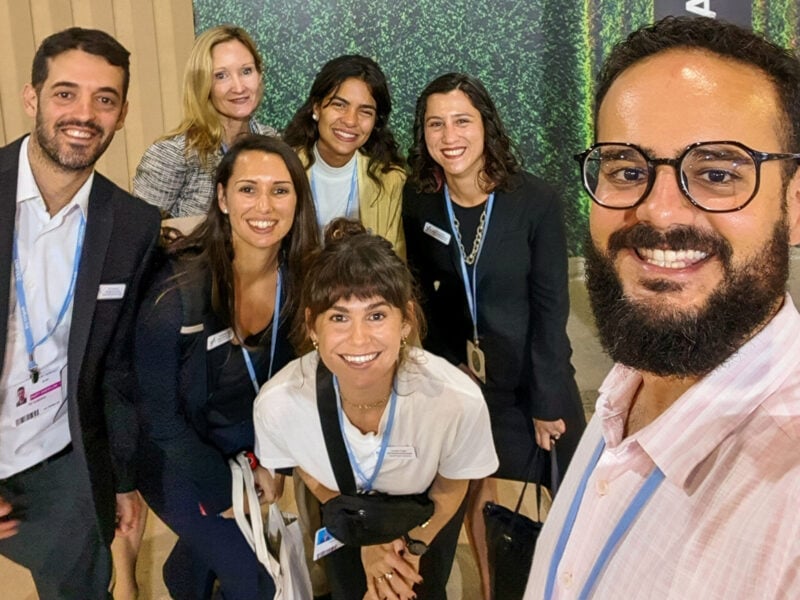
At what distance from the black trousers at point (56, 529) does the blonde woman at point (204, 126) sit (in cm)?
100

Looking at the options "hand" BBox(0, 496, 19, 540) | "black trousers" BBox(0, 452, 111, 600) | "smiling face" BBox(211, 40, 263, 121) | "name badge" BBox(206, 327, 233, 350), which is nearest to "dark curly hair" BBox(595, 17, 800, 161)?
"name badge" BBox(206, 327, 233, 350)

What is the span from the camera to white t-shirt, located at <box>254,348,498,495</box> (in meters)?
1.97

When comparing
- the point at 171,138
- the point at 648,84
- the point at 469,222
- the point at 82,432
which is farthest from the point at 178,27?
the point at 648,84

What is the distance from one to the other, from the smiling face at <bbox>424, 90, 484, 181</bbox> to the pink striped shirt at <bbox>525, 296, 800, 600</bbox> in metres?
1.58

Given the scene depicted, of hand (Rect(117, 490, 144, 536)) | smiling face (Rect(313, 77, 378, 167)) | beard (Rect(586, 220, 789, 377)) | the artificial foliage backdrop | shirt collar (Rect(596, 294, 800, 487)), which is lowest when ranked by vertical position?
hand (Rect(117, 490, 144, 536))

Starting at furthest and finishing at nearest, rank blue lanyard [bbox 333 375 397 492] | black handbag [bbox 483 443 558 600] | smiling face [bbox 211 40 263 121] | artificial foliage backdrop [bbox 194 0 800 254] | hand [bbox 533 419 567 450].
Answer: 1. artificial foliage backdrop [bbox 194 0 800 254]
2. smiling face [bbox 211 40 263 121]
3. hand [bbox 533 419 567 450]
4. blue lanyard [bbox 333 375 397 492]
5. black handbag [bbox 483 443 558 600]

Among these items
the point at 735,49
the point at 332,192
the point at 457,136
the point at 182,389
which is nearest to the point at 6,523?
the point at 182,389

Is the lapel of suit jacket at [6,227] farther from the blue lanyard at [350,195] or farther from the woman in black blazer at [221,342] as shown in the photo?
the blue lanyard at [350,195]

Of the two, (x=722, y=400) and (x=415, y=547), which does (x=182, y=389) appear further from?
(x=722, y=400)

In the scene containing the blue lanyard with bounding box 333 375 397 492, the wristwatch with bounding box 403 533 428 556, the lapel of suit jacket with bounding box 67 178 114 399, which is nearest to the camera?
the lapel of suit jacket with bounding box 67 178 114 399

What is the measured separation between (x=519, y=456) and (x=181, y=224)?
52.4 inches

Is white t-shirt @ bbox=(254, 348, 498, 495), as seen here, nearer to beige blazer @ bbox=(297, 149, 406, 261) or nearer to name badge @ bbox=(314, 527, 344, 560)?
name badge @ bbox=(314, 527, 344, 560)

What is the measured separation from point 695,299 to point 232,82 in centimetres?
240

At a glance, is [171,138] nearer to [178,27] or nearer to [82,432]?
[82,432]
